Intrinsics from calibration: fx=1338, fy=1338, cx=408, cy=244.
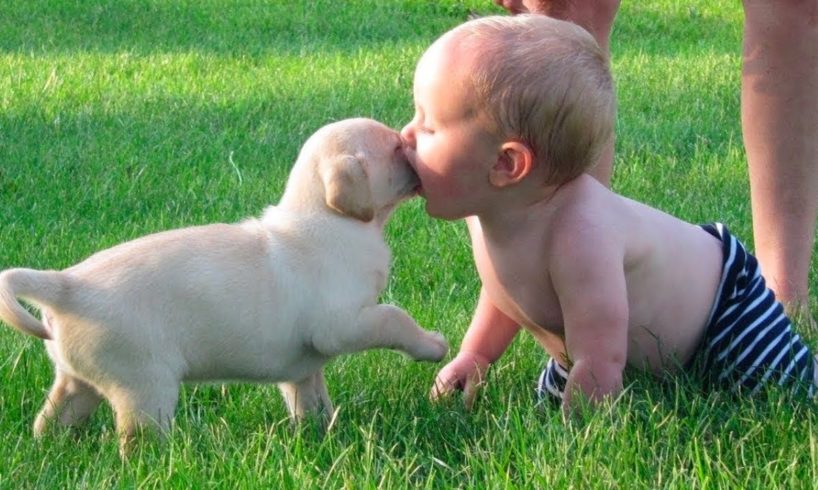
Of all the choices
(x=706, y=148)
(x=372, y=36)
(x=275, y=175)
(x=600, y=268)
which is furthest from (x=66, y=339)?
(x=372, y=36)

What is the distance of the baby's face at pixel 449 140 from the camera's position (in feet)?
9.40

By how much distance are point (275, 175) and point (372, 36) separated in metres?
4.31

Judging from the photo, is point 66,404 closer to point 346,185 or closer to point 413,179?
point 346,185

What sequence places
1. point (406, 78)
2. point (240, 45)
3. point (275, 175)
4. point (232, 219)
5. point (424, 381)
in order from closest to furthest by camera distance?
1. point (424, 381)
2. point (232, 219)
3. point (275, 175)
4. point (406, 78)
5. point (240, 45)

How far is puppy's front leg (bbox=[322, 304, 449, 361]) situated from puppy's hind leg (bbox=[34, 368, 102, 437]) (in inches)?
22.2

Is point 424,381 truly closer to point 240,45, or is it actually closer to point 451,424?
point 451,424

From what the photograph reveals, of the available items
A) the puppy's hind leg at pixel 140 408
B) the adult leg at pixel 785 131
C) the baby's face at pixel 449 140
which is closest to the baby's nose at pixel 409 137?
the baby's face at pixel 449 140

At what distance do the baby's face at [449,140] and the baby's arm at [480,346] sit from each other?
1.41ft

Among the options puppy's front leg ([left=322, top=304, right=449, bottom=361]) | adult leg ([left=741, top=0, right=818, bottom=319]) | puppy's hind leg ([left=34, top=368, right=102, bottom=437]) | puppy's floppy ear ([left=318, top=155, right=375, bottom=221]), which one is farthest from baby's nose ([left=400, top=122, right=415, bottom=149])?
adult leg ([left=741, top=0, right=818, bottom=319])

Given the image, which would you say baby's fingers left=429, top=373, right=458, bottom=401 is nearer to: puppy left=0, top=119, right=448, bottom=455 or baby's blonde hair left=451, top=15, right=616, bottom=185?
puppy left=0, top=119, right=448, bottom=455

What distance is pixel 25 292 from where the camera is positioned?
259 centimetres

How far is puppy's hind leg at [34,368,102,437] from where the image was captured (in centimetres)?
285

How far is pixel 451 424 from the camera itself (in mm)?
2885

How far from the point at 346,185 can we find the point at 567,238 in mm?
493
